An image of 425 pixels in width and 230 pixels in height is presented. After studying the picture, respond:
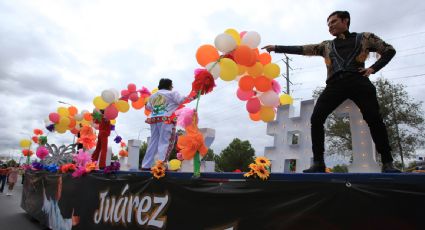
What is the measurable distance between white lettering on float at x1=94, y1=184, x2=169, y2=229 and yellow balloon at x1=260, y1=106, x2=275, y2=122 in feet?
6.30

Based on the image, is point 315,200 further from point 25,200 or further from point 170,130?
point 25,200

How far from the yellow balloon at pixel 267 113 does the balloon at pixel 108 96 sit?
296cm

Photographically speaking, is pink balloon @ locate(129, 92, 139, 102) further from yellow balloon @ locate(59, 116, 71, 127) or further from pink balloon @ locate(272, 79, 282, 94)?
pink balloon @ locate(272, 79, 282, 94)

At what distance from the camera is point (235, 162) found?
41.0 meters

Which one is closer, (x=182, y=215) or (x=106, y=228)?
(x=182, y=215)

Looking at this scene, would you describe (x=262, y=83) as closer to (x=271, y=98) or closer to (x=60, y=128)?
(x=271, y=98)

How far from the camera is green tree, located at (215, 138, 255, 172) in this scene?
40938 millimetres

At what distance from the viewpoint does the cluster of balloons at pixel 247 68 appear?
147 inches

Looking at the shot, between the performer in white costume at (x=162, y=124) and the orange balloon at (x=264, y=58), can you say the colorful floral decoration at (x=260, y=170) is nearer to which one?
the orange balloon at (x=264, y=58)

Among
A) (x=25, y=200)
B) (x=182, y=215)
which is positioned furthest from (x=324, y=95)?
(x=25, y=200)

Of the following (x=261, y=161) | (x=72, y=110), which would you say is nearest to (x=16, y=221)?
(x=72, y=110)

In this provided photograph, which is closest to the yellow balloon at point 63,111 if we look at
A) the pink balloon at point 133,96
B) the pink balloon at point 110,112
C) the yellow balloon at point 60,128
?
the yellow balloon at point 60,128

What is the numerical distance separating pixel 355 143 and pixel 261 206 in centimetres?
115

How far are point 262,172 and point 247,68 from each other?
2039 millimetres
